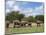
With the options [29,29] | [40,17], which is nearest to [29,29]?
[29,29]

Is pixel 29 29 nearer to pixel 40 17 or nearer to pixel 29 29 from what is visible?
pixel 29 29

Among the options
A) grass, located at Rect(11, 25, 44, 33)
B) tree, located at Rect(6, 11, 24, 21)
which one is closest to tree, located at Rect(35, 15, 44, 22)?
grass, located at Rect(11, 25, 44, 33)

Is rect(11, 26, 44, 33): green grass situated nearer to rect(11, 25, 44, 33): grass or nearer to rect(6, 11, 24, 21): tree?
rect(11, 25, 44, 33): grass

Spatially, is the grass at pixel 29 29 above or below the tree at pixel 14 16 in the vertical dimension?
below

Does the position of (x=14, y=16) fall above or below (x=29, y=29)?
above

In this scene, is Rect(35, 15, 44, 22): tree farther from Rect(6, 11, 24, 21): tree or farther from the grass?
Rect(6, 11, 24, 21): tree

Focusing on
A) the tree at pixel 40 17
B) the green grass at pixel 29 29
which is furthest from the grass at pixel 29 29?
the tree at pixel 40 17

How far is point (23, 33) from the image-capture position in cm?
145

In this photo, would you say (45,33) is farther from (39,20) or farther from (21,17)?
(21,17)

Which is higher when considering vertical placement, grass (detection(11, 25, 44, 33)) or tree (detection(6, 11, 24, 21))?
tree (detection(6, 11, 24, 21))

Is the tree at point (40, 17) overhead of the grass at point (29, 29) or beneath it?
overhead

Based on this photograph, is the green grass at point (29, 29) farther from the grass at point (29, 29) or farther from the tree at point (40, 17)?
the tree at point (40, 17)

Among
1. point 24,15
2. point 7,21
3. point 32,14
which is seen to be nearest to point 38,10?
point 32,14

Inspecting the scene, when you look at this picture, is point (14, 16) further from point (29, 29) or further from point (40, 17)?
point (40, 17)
